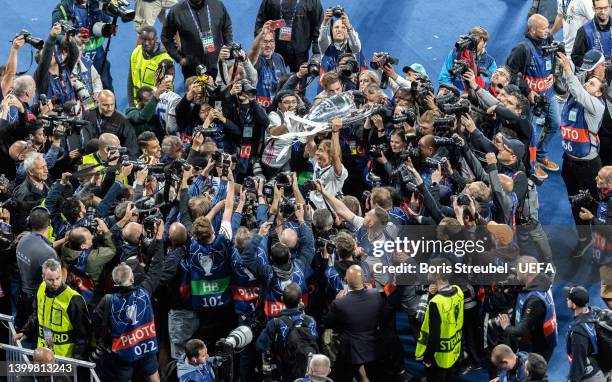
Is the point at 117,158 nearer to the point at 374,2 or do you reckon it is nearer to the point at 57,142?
the point at 57,142

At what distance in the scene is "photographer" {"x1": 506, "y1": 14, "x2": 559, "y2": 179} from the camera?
1369 centimetres

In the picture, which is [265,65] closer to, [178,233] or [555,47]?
[555,47]

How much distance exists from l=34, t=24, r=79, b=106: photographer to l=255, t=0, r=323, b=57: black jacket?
6.84 ft

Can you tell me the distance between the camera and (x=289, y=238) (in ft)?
34.1

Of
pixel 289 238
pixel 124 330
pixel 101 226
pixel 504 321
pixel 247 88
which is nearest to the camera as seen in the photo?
pixel 124 330

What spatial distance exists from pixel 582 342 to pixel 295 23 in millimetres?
5950

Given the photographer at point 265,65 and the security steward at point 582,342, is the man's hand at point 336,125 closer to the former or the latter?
the photographer at point 265,65

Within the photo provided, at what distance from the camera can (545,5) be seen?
16094 mm

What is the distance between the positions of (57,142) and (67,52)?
200 centimetres

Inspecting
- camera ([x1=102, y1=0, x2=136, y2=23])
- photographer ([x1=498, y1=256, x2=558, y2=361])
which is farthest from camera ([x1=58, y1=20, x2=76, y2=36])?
photographer ([x1=498, y1=256, x2=558, y2=361])

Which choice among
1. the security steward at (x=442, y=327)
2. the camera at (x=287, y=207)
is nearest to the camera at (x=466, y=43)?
the camera at (x=287, y=207)

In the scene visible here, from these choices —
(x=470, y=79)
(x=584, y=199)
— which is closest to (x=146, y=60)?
(x=470, y=79)

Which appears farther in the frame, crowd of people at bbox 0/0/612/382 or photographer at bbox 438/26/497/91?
photographer at bbox 438/26/497/91

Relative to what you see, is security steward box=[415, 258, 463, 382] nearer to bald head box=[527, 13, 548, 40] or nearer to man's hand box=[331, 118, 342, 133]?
man's hand box=[331, 118, 342, 133]
